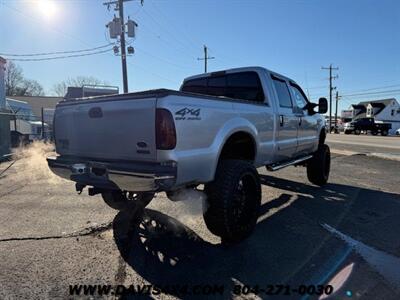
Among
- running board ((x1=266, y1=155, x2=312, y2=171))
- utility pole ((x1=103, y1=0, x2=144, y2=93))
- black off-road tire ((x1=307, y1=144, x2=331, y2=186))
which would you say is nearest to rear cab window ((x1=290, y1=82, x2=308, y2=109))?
running board ((x1=266, y1=155, x2=312, y2=171))

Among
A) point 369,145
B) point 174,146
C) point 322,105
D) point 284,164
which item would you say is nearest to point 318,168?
point 322,105

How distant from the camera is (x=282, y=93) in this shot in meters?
6.19

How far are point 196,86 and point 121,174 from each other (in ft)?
10.4

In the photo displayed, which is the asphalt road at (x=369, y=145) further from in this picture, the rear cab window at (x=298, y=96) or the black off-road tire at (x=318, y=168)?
the rear cab window at (x=298, y=96)

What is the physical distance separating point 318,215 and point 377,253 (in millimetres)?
1562

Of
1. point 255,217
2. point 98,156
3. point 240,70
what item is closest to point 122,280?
point 98,156

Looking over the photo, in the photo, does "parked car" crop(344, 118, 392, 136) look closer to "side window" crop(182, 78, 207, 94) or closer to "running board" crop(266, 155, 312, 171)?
"running board" crop(266, 155, 312, 171)

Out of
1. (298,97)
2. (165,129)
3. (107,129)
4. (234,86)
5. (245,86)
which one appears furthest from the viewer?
(298,97)

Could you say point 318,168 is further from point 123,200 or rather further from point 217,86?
point 123,200

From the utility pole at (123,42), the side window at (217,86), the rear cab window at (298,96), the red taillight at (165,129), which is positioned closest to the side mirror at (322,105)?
the rear cab window at (298,96)

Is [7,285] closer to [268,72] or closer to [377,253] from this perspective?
[377,253]

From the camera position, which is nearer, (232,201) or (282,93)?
(232,201)

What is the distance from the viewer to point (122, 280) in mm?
3463

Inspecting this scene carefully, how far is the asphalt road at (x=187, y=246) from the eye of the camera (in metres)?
3.47
